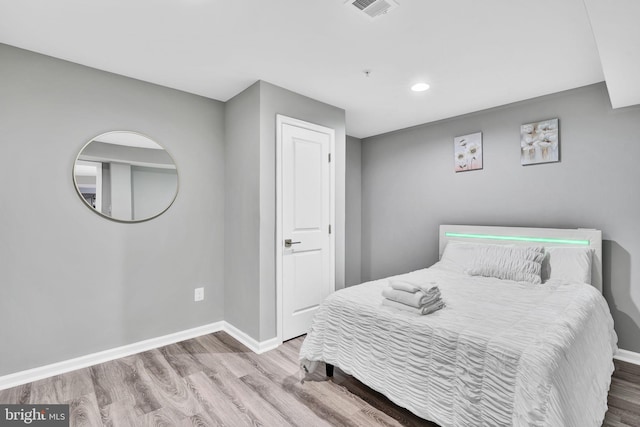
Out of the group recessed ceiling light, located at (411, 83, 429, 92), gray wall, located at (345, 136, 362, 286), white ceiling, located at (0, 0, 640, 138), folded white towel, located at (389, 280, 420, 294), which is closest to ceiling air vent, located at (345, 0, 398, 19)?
white ceiling, located at (0, 0, 640, 138)

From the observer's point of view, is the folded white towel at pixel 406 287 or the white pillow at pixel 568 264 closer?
the folded white towel at pixel 406 287

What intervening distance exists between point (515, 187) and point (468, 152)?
663 millimetres

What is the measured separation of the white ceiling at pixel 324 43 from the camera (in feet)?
6.15

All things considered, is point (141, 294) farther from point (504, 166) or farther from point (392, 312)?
point (504, 166)

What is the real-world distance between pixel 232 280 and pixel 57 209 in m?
1.59

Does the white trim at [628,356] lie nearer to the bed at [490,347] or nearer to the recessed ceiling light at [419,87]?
the bed at [490,347]

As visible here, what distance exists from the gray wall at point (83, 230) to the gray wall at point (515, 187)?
2.49 m

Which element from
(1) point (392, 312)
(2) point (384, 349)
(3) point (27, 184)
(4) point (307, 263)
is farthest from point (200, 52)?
(2) point (384, 349)

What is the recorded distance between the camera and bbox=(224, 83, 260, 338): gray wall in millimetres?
2924

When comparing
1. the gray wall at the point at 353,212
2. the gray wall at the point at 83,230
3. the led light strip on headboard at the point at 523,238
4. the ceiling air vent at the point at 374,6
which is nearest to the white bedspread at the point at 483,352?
the led light strip on headboard at the point at 523,238

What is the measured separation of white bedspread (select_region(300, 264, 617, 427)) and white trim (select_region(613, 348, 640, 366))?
0.47 meters

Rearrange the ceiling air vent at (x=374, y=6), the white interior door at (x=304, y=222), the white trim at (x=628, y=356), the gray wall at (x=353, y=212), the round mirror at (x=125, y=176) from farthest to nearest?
1. the gray wall at (x=353, y=212)
2. the white interior door at (x=304, y=222)
3. the white trim at (x=628, y=356)
4. the round mirror at (x=125, y=176)
5. the ceiling air vent at (x=374, y=6)

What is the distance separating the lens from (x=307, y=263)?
10.6 feet

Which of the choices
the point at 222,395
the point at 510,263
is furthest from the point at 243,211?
the point at 510,263
